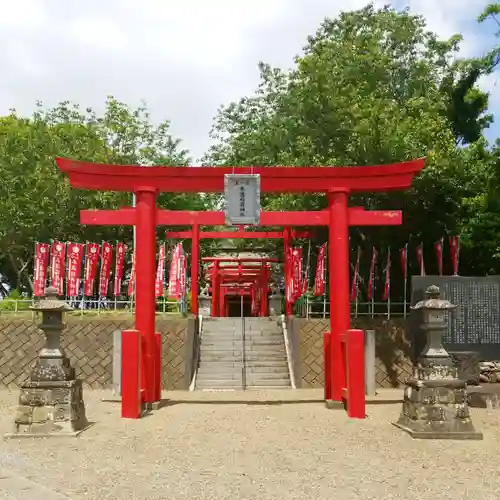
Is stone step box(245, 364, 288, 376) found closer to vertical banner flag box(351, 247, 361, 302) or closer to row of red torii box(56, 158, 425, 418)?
row of red torii box(56, 158, 425, 418)

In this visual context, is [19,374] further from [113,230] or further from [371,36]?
[371,36]

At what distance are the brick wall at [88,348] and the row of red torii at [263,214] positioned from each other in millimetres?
4060

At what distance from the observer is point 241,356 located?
16406 mm

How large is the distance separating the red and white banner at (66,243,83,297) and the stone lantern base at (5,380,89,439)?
910cm

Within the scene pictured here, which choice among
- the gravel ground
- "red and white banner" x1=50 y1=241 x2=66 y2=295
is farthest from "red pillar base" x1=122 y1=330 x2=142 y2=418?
"red and white banner" x1=50 y1=241 x2=66 y2=295

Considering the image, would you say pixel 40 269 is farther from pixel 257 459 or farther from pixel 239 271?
pixel 257 459

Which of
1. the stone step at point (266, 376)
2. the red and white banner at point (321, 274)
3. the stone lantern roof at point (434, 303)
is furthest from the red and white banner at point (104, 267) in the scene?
the stone lantern roof at point (434, 303)

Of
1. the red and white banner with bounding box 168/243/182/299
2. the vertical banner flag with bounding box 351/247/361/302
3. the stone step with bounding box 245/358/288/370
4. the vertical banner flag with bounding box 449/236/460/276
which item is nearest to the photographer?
the stone step with bounding box 245/358/288/370

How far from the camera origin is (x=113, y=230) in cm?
2452

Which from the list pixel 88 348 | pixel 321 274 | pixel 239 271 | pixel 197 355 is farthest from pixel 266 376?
pixel 239 271

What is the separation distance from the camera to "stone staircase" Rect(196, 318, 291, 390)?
1499 centimetres

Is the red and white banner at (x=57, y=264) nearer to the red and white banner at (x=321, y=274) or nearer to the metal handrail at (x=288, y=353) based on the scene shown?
the metal handrail at (x=288, y=353)

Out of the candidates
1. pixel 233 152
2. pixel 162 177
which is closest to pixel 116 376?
pixel 162 177

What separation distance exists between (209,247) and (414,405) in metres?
21.3
